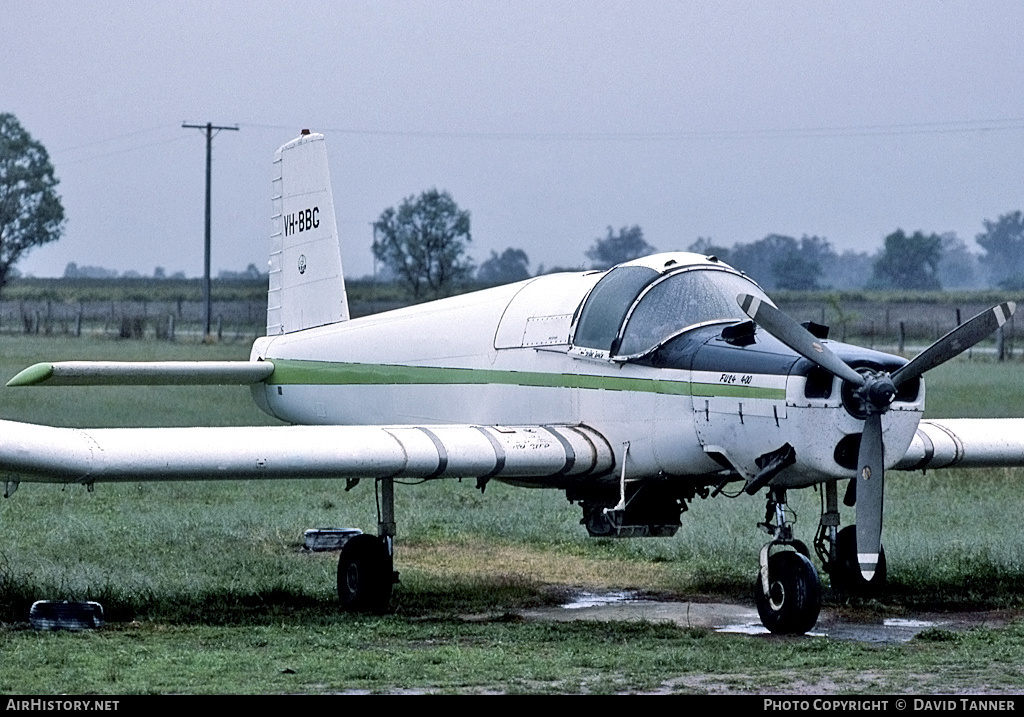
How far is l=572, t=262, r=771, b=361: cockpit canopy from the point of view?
11477 mm

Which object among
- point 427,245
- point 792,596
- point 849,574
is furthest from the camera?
point 427,245

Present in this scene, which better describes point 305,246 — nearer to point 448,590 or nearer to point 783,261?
point 448,590

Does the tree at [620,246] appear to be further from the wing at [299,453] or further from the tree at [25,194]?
the wing at [299,453]

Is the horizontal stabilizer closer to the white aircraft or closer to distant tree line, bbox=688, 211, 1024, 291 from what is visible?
the white aircraft

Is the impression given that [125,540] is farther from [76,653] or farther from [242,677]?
[242,677]

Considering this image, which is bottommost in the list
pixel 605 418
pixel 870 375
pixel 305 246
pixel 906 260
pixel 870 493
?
pixel 870 493

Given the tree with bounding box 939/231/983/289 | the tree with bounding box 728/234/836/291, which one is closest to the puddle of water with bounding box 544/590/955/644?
the tree with bounding box 728/234/836/291

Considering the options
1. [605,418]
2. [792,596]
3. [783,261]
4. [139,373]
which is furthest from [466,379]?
[783,261]

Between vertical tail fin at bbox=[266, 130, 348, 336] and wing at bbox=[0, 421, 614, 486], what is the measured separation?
4143mm

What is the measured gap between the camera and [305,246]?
52.7 feet

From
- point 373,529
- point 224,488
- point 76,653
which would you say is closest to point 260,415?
point 224,488

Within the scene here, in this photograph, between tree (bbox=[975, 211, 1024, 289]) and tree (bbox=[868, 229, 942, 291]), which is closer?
tree (bbox=[868, 229, 942, 291])

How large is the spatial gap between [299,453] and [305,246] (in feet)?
18.0

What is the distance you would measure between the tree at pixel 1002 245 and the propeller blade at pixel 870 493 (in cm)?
11018
